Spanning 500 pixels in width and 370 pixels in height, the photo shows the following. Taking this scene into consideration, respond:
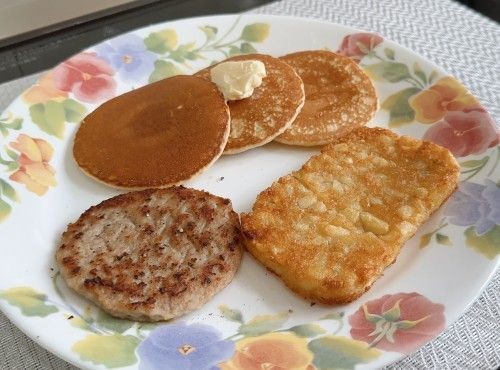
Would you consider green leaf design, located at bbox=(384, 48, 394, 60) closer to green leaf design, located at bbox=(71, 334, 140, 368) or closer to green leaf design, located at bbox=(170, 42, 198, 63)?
green leaf design, located at bbox=(170, 42, 198, 63)

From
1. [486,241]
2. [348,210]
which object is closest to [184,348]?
[348,210]

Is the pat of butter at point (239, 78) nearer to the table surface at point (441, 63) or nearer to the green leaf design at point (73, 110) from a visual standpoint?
the green leaf design at point (73, 110)

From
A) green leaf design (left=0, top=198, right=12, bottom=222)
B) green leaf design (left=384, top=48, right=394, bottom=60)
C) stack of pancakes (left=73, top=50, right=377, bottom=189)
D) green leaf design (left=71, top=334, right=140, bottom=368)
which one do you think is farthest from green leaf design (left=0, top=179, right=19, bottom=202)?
green leaf design (left=384, top=48, right=394, bottom=60)

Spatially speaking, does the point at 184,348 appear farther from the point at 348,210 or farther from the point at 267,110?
the point at 267,110

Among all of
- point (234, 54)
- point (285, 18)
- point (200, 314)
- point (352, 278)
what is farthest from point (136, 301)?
point (285, 18)

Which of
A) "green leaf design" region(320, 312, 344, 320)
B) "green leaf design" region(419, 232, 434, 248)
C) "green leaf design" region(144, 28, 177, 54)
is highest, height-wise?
"green leaf design" region(144, 28, 177, 54)

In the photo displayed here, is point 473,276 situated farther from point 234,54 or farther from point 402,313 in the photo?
point 234,54
